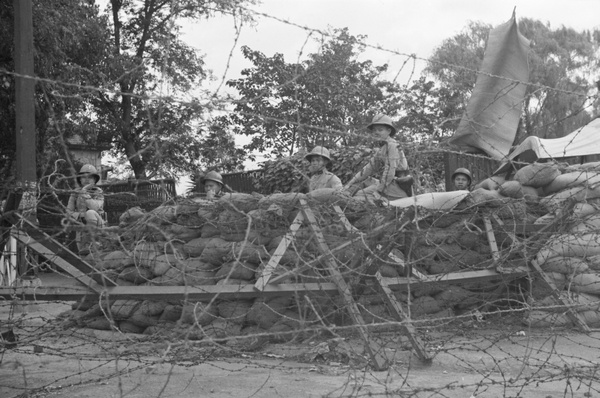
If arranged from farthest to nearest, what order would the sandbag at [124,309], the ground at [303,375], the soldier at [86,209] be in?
the sandbag at [124,309]
the ground at [303,375]
the soldier at [86,209]

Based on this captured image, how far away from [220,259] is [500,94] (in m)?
5.60

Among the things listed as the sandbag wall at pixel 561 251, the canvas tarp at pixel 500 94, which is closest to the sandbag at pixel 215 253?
the sandbag wall at pixel 561 251

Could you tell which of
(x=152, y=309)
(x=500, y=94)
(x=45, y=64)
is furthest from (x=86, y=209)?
(x=45, y=64)

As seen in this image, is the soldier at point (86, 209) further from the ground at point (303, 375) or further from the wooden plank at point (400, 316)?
the wooden plank at point (400, 316)

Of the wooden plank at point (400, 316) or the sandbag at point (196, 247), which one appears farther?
the sandbag at point (196, 247)

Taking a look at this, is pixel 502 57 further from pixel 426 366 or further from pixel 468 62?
pixel 468 62

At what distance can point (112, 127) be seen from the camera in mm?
21766

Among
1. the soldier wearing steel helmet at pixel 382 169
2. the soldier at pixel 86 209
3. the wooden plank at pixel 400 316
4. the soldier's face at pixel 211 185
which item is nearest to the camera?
the soldier at pixel 86 209

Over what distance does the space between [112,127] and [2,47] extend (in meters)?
8.00

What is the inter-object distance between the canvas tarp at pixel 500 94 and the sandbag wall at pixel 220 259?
4.68 meters

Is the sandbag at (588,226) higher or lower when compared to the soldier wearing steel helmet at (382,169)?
lower

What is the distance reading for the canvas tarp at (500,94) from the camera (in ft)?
35.4

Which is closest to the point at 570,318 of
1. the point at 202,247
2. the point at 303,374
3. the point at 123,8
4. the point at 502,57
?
the point at 303,374

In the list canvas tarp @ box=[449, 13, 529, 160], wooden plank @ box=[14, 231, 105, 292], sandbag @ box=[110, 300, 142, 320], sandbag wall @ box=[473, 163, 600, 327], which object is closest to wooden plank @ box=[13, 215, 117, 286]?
wooden plank @ box=[14, 231, 105, 292]
